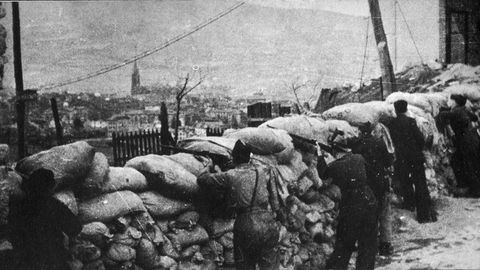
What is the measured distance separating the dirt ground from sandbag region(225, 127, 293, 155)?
1638mm

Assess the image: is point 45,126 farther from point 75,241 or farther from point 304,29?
point 304,29

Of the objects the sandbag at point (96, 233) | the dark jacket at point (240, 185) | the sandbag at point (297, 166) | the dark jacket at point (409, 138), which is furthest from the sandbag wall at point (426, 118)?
the sandbag at point (96, 233)

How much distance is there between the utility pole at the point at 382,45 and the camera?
438 inches

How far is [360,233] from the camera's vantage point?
3.99 m

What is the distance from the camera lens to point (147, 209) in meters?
3.24

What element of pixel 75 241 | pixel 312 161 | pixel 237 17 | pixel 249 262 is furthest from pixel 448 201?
pixel 237 17

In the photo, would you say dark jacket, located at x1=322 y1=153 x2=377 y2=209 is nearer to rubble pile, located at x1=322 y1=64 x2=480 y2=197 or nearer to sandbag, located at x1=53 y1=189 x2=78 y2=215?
rubble pile, located at x1=322 y1=64 x2=480 y2=197

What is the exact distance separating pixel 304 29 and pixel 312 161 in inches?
1039

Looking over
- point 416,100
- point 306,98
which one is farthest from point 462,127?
point 306,98

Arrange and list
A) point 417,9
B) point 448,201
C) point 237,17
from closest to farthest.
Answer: point 448,201 < point 417,9 < point 237,17

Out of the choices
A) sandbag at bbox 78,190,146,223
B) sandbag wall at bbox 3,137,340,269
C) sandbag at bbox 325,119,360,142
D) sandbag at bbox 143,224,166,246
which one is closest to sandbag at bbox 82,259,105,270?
sandbag wall at bbox 3,137,340,269

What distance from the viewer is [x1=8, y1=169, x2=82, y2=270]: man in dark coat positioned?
247cm

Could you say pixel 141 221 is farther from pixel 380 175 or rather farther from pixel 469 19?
pixel 469 19

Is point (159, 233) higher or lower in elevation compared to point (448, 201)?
higher
